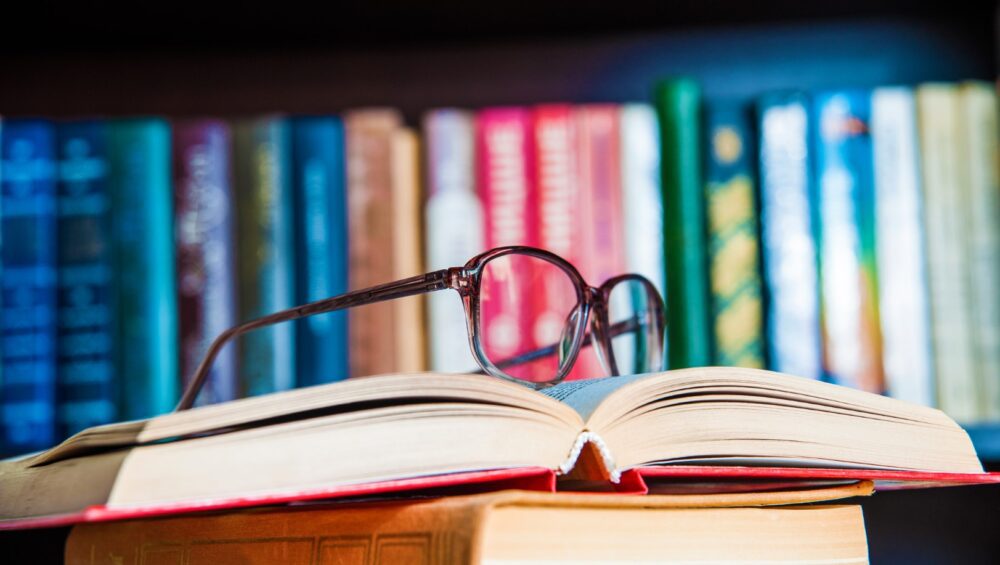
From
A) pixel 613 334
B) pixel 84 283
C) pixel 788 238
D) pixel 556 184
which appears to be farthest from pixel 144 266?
pixel 788 238

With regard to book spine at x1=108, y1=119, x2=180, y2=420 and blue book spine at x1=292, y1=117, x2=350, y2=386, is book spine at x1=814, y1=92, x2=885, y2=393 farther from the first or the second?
book spine at x1=108, y1=119, x2=180, y2=420

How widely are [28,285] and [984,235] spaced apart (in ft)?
3.09

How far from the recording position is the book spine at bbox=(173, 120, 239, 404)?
41.1 inches

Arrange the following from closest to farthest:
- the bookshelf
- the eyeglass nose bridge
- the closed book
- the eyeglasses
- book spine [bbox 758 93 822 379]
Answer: the closed book
the eyeglasses
the eyeglass nose bridge
book spine [bbox 758 93 822 379]
the bookshelf

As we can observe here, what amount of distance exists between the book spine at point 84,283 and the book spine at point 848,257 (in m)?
0.70

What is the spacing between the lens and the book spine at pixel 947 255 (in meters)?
1.02

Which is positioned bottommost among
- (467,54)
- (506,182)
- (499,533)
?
(499,533)

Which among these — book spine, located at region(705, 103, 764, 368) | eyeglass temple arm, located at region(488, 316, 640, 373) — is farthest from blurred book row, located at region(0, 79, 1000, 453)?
eyeglass temple arm, located at region(488, 316, 640, 373)

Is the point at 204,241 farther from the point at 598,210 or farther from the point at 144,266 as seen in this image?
the point at 598,210

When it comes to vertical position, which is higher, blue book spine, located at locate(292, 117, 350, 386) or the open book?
blue book spine, located at locate(292, 117, 350, 386)

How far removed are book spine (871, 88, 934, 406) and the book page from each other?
1.98 feet

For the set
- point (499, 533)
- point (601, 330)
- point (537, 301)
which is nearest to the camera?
point (499, 533)

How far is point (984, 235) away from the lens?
3.38ft

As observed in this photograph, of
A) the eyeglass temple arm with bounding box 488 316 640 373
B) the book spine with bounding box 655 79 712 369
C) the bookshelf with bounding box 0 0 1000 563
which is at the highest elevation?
the bookshelf with bounding box 0 0 1000 563
